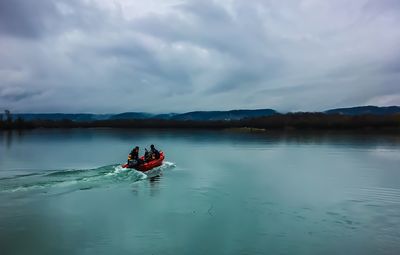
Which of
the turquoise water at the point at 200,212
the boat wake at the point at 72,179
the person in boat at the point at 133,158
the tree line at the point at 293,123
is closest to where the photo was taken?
the turquoise water at the point at 200,212

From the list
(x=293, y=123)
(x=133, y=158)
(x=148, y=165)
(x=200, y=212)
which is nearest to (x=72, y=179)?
(x=133, y=158)

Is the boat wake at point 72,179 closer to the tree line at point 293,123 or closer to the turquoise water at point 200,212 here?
the turquoise water at point 200,212

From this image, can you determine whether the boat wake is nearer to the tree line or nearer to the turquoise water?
the turquoise water

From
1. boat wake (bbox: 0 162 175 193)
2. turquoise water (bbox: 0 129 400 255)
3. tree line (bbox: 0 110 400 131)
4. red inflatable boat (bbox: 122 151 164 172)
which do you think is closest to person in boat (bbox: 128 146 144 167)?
red inflatable boat (bbox: 122 151 164 172)

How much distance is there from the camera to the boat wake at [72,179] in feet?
69.5

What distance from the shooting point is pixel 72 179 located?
2377 centimetres

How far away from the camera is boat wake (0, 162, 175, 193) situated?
69.5ft

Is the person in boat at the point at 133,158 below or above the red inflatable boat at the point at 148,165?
above

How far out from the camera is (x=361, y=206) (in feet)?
57.1

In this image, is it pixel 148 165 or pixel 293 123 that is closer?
pixel 148 165

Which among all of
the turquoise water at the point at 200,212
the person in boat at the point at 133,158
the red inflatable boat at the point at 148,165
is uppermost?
the person in boat at the point at 133,158

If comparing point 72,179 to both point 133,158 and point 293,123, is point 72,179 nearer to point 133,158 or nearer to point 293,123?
point 133,158

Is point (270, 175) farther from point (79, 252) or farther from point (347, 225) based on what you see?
point (79, 252)

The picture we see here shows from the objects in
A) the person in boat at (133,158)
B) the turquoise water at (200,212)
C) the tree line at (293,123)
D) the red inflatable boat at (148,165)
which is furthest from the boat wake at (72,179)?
the tree line at (293,123)
